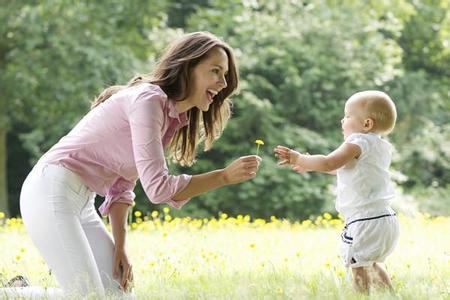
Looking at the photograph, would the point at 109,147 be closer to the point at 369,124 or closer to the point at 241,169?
the point at 241,169

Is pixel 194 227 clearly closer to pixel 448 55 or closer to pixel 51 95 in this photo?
pixel 51 95

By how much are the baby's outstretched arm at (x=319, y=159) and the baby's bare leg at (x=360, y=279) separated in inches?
20.7

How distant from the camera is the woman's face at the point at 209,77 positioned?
3955mm

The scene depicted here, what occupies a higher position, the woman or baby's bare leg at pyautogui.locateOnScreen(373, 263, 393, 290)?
the woman

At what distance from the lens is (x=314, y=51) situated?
1395 cm

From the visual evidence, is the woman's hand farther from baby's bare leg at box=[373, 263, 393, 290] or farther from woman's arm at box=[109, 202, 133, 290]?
baby's bare leg at box=[373, 263, 393, 290]

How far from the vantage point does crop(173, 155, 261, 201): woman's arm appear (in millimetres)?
3611

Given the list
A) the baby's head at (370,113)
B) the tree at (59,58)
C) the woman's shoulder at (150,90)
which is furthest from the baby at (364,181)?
the tree at (59,58)

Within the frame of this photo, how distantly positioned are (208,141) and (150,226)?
3.11 meters

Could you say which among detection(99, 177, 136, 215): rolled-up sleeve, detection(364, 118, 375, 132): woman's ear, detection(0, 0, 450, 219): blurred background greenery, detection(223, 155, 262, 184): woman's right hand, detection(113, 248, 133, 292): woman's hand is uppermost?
detection(0, 0, 450, 219): blurred background greenery

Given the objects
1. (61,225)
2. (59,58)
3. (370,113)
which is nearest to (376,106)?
(370,113)

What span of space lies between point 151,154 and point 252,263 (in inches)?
72.7

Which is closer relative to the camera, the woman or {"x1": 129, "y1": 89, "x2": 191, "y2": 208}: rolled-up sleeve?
{"x1": 129, "y1": 89, "x2": 191, "y2": 208}: rolled-up sleeve

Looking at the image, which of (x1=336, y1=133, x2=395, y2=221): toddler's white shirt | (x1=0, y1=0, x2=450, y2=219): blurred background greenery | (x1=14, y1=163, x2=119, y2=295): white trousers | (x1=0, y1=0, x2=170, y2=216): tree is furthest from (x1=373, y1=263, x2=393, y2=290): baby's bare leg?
(x1=0, y1=0, x2=450, y2=219): blurred background greenery
